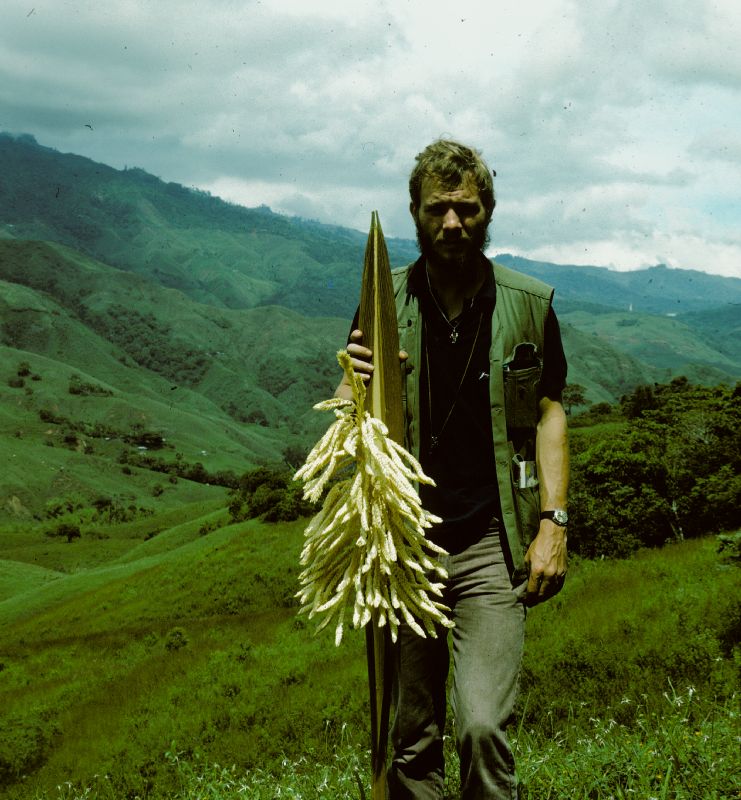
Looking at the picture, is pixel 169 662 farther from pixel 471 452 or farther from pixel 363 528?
pixel 363 528

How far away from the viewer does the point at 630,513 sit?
26547 millimetres

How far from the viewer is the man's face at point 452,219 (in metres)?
3.23

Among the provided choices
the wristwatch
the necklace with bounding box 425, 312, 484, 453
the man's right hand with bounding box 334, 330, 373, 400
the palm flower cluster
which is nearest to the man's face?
the necklace with bounding box 425, 312, 484, 453

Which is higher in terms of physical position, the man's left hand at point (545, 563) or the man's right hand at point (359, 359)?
the man's right hand at point (359, 359)

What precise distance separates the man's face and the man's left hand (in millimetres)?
1281

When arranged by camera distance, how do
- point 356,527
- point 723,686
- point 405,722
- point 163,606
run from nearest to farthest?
point 356,527, point 405,722, point 723,686, point 163,606

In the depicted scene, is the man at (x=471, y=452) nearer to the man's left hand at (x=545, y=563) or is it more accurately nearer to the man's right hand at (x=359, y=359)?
the man's left hand at (x=545, y=563)

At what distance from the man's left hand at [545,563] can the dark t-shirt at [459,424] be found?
23 cm

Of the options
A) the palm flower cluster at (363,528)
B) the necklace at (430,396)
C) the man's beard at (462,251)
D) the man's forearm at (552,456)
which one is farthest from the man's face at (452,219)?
the palm flower cluster at (363,528)

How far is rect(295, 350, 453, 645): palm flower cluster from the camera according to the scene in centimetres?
231

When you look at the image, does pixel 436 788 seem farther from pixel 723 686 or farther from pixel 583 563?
pixel 583 563

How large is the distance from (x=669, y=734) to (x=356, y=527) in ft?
10.6

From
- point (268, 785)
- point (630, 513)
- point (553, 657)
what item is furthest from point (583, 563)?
point (268, 785)

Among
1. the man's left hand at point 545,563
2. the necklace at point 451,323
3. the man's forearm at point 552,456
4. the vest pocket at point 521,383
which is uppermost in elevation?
the necklace at point 451,323
